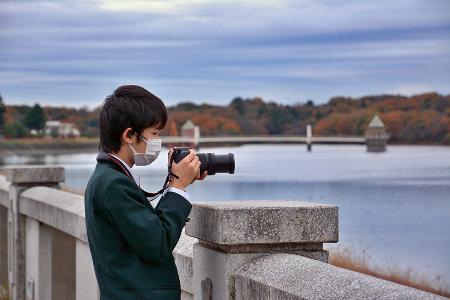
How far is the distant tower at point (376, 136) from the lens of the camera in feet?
413

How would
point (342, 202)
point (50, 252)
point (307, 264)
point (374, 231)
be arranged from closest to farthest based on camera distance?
1. point (307, 264)
2. point (50, 252)
3. point (374, 231)
4. point (342, 202)

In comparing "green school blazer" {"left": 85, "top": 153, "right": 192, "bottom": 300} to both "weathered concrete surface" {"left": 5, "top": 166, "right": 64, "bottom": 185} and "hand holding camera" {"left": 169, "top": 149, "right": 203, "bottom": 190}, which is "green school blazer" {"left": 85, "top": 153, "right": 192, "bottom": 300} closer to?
"hand holding camera" {"left": 169, "top": 149, "right": 203, "bottom": 190}

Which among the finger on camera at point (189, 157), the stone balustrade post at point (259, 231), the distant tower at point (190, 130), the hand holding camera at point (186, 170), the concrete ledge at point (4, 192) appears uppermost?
the finger on camera at point (189, 157)

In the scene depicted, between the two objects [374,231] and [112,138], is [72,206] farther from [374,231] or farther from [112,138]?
[374,231]

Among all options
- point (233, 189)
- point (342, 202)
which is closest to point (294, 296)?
point (342, 202)

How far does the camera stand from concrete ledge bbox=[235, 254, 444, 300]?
2594 mm

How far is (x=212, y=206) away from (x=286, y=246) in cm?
29

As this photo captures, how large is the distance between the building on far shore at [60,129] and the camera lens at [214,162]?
449 ft

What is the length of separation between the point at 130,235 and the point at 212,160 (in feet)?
1.39

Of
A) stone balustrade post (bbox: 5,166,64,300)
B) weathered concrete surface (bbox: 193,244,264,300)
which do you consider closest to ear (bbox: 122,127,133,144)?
weathered concrete surface (bbox: 193,244,264,300)

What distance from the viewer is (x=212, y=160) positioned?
10.8 ft

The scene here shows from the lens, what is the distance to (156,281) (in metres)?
3.19

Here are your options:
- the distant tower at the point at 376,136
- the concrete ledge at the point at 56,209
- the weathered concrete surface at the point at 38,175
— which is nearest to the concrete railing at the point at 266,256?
the concrete ledge at the point at 56,209

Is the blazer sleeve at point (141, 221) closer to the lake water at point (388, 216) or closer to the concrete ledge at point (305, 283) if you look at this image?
the concrete ledge at point (305, 283)
